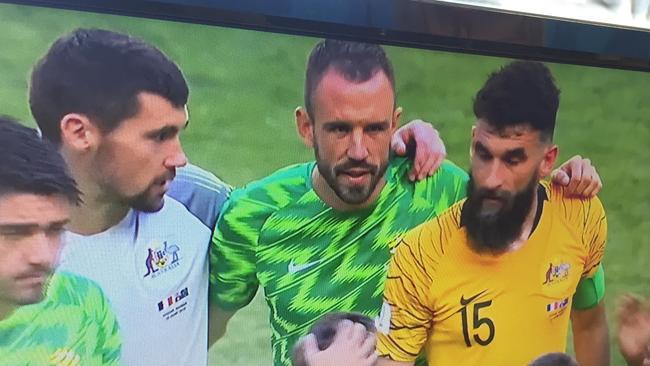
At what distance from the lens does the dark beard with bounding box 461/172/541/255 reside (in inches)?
62.3

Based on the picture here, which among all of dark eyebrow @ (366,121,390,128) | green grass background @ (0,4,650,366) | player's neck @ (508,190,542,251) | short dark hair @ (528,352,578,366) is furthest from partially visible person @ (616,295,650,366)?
dark eyebrow @ (366,121,390,128)

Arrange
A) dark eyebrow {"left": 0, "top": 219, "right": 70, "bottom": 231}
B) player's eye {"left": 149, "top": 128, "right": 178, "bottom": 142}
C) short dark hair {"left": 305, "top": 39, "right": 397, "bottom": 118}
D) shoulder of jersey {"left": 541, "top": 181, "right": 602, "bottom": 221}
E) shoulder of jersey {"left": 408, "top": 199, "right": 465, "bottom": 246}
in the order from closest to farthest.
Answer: dark eyebrow {"left": 0, "top": 219, "right": 70, "bottom": 231}
player's eye {"left": 149, "top": 128, "right": 178, "bottom": 142}
short dark hair {"left": 305, "top": 39, "right": 397, "bottom": 118}
shoulder of jersey {"left": 408, "top": 199, "right": 465, "bottom": 246}
shoulder of jersey {"left": 541, "top": 181, "right": 602, "bottom": 221}

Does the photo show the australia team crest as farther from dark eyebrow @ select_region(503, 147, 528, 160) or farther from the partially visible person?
the partially visible person

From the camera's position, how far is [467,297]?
1.57 metres

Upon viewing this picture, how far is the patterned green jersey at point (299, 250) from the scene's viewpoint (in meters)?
1.42

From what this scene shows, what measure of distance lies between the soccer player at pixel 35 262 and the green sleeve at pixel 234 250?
0.22m

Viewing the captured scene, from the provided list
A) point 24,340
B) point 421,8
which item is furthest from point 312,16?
point 24,340

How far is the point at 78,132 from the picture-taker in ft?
4.17

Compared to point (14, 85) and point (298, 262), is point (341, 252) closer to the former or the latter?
point (298, 262)

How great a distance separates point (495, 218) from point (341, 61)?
0.44m

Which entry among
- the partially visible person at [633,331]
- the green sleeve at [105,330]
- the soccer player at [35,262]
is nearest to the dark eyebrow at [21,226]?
the soccer player at [35,262]

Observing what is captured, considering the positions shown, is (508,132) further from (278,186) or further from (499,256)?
(278,186)

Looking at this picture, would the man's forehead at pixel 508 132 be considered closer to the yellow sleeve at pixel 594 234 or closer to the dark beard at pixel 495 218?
the dark beard at pixel 495 218

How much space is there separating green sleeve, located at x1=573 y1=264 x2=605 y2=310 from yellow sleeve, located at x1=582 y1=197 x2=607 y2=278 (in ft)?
0.04
